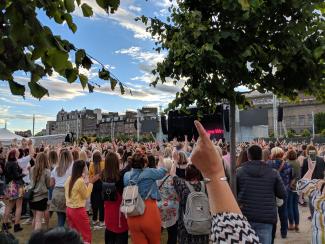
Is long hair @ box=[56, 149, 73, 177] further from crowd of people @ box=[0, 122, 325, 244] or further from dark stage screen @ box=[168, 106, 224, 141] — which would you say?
dark stage screen @ box=[168, 106, 224, 141]

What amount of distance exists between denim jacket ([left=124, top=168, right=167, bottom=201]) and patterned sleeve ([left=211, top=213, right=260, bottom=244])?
5.43 m

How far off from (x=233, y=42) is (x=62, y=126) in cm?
19521

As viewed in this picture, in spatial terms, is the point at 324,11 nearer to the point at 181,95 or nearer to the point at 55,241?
the point at 181,95

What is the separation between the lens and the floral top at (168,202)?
307 inches

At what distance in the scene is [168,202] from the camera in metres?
7.86

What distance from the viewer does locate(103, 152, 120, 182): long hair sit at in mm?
7836

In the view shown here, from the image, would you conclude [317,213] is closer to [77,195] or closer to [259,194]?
[259,194]

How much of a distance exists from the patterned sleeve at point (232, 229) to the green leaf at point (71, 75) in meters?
1.35

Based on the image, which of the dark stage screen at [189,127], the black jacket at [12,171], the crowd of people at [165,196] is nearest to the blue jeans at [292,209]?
the crowd of people at [165,196]

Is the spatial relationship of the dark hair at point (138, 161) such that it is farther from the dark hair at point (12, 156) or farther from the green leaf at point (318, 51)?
the dark hair at point (12, 156)

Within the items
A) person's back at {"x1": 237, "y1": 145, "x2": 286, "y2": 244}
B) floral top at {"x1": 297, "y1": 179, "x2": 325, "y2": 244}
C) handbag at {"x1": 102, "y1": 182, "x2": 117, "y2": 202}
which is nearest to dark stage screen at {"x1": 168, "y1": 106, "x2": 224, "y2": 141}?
handbag at {"x1": 102, "y1": 182, "x2": 117, "y2": 202}

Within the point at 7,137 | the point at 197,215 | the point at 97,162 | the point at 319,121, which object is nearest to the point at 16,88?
the point at 197,215

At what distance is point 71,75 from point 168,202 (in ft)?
18.5

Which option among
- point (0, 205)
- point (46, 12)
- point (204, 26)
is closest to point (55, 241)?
point (46, 12)
